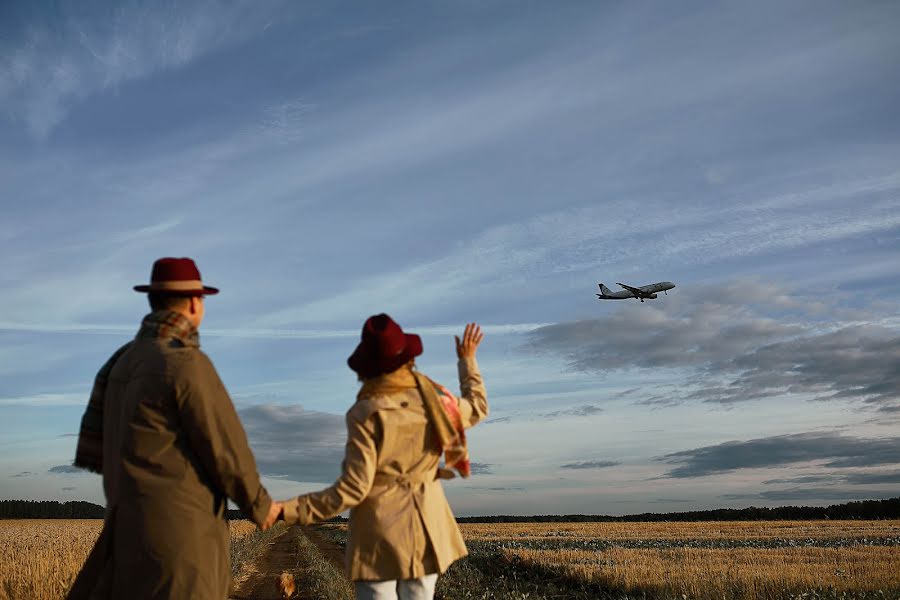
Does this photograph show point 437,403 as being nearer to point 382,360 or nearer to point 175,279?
point 382,360

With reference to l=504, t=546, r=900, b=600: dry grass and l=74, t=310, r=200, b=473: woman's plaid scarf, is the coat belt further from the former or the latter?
l=504, t=546, r=900, b=600: dry grass

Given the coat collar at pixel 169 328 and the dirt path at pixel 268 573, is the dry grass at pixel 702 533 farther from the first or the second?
the coat collar at pixel 169 328

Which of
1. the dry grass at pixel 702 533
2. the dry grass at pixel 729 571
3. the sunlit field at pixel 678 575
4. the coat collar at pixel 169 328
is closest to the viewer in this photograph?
the coat collar at pixel 169 328

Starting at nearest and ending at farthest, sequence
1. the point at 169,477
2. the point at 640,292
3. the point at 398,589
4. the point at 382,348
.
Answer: the point at 169,477 < the point at 382,348 < the point at 398,589 < the point at 640,292

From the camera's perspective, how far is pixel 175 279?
197 inches

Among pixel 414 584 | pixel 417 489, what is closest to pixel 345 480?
pixel 417 489

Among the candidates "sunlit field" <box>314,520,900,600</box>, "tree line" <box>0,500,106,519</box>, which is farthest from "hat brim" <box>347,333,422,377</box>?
"tree line" <box>0,500,106,519</box>

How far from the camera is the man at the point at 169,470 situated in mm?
4648

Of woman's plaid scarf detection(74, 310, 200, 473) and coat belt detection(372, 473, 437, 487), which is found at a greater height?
woman's plaid scarf detection(74, 310, 200, 473)

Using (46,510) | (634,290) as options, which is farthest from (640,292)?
(46,510)

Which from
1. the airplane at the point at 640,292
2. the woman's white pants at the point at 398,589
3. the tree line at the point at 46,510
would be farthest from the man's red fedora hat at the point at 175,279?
the tree line at the point at 46,510

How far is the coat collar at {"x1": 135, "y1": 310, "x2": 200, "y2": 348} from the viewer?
16.2 feet

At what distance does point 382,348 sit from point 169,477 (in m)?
1.50

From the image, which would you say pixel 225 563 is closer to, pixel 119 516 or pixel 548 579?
pixel 119 516
